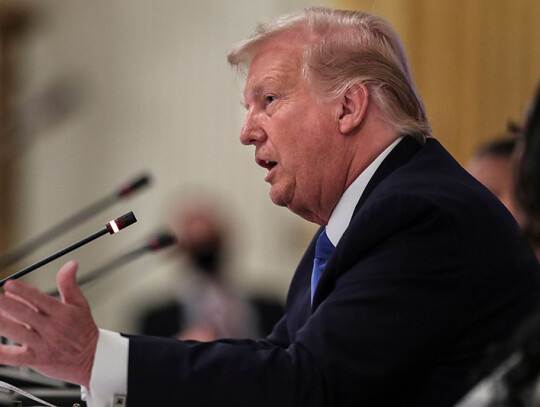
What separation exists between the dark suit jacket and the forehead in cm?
47

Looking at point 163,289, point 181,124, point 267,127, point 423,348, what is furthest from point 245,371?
point 181,124

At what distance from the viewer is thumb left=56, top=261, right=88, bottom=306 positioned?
175cm

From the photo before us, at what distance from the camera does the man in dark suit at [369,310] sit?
176cm

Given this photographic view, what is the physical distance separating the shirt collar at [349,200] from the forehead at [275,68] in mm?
293

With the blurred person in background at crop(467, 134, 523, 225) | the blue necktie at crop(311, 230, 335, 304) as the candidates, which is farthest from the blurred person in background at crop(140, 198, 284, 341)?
the blue necktie at crop(311, 230, 335, 304)

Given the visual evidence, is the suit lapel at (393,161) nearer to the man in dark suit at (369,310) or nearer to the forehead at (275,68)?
the man in dark suit at (369,310)

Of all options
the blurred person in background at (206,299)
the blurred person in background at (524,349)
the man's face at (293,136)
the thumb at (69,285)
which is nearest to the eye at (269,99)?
the man's face at (293,136)

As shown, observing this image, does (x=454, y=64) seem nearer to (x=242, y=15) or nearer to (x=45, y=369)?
(x=242, y=15)

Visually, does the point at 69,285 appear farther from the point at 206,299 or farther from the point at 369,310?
the point at 206,299

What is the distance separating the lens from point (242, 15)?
6652 mm

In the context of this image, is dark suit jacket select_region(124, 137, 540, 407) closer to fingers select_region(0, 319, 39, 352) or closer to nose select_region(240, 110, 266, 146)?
fingers select_region(0, 319, 39, 352)

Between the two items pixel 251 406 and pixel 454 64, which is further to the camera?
pixel 454 64

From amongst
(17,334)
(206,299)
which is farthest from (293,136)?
(206,299)

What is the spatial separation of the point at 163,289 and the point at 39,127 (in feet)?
5.00
